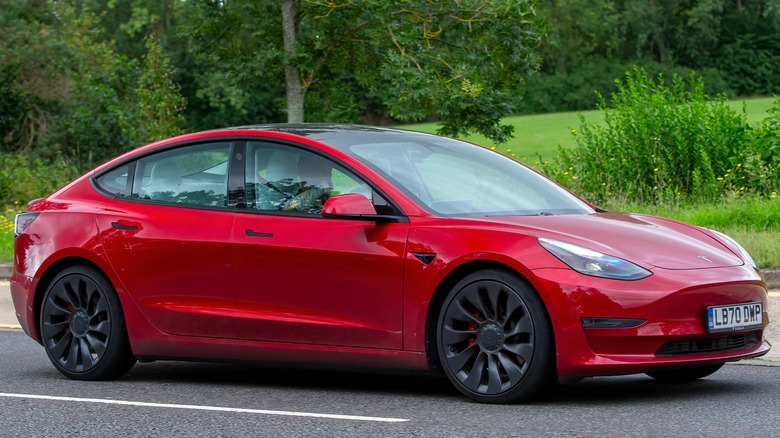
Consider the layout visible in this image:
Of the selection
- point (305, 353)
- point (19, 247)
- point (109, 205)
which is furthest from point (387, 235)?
point (19, 247)

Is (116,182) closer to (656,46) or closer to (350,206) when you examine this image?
(350,206)

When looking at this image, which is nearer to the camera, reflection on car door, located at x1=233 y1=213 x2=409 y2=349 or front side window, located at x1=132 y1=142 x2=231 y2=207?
reflection on car door, located at x1=233 y1=213 x2=409 y2=349

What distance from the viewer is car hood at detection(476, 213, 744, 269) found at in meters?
6.56

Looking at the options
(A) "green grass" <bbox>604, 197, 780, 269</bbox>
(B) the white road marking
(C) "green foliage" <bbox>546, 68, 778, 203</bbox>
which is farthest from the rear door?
(C) "green foliage" <bbox>546, 68, 778, 203</bbox>

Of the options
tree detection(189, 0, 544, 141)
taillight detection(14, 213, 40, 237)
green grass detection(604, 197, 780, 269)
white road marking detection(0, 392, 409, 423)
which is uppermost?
tree detection(189, 0, 544, 141)

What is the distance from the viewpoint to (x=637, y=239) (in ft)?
22.1

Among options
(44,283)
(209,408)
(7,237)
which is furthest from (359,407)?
(7,237)

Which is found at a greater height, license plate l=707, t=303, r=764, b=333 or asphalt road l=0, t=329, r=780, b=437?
license plate l=707, t=303, r=764, b=333

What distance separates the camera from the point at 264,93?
3231 inches

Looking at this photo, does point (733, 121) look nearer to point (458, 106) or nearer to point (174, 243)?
Result: point (458, 106)

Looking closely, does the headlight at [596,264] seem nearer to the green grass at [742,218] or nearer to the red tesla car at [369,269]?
the red tesla car at [369,269]

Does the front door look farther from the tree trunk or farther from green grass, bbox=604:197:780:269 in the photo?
the tree trunk

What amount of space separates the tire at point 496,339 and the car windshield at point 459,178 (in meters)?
0.60

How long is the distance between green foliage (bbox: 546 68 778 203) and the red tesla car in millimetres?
8719
